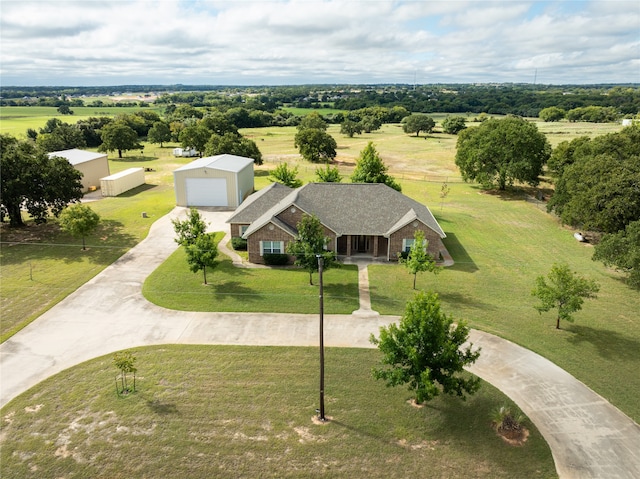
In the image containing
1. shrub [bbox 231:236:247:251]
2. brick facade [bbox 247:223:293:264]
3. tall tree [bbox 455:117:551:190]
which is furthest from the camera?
tall tree [bbox 455:117:551:190]

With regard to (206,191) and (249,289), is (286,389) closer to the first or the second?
(249,289)

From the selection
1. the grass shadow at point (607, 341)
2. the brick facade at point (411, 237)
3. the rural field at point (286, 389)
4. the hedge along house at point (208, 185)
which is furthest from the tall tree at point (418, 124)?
the grass shadow at point (607, 341)

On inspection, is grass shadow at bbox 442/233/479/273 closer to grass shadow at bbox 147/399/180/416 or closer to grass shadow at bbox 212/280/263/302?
grass shadow at bbox 212/280/263/302

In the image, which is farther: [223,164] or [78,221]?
[223,164]

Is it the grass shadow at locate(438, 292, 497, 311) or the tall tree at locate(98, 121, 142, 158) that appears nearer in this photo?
the grass shadow at locate(438, 292, 497, 311)

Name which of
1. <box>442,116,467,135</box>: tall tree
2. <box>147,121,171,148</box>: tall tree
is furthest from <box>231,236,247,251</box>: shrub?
<box>442,116,467,135</box>: tall tree

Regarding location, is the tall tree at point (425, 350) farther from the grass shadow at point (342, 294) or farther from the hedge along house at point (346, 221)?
the hedge along house at point (346, 221)

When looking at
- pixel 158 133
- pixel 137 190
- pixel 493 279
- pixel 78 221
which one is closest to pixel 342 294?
pixel 493 279
